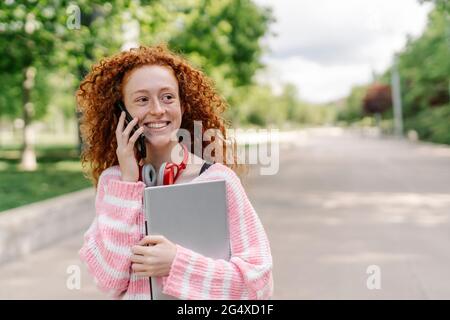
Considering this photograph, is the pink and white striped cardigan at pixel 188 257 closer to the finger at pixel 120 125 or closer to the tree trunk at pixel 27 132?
the finger at pixel 120 125

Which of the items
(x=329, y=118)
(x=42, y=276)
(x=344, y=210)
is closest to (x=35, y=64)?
(x=344, y=210)

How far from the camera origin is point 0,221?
20.4 ft

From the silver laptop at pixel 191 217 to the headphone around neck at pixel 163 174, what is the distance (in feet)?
0.41

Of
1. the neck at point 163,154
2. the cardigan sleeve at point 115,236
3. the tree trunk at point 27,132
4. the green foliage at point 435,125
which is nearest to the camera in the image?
the cardigan sleeve at point 115,236

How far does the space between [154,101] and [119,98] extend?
14 cm

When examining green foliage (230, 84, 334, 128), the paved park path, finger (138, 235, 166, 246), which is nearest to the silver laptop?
finger (138, 235, 166, 246)

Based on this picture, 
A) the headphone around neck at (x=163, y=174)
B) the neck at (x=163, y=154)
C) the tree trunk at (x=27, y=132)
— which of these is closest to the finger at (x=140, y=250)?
the headphone around neck at (x=163, y=174)

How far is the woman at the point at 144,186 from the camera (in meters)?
1.39

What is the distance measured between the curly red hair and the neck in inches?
3.5

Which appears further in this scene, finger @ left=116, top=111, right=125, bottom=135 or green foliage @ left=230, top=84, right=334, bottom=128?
green foliage @ left=230, top=84, right=334, bottom=128

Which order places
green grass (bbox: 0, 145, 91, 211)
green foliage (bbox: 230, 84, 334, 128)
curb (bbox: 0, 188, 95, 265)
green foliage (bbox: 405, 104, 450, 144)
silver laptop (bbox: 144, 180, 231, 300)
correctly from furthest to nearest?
green foliage (bbox: 230, 84, 334, 128) → green foliage (bbox: 405, 104, 450, 144) → green grass (bbox: 0, 145, 91, 211) → curb (bbox: 0, 188, 95, 265) → silver laptop (bbox: 144, 180, 231, 300)

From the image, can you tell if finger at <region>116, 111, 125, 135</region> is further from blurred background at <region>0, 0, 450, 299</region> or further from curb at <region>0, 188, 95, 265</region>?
curb at <region>0, 188, 95, 265</region>

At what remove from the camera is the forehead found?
4.94 feet
